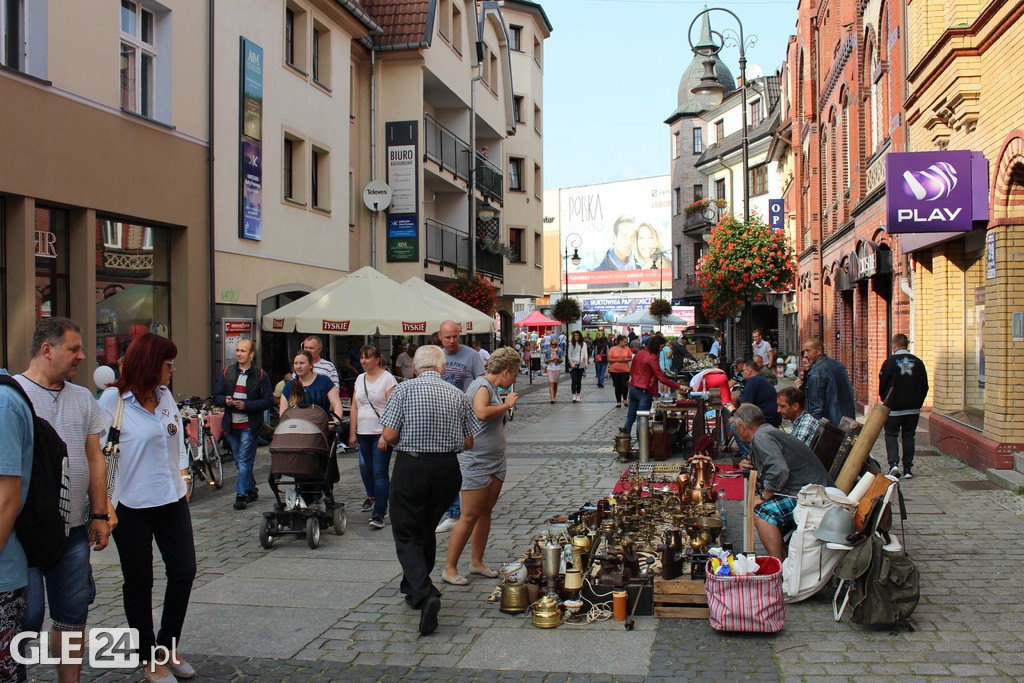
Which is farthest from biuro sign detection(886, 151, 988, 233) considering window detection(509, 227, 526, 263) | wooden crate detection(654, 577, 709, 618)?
window detection(509, 227, 526, 263)

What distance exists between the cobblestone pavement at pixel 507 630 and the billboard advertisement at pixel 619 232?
77.1 meters

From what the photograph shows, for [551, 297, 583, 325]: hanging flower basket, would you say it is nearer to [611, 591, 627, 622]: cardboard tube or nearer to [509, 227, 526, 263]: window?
[509, 227, 526, 263]: window

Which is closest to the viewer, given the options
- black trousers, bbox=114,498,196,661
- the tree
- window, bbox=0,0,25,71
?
black trousers, bbox=114,498,196,661

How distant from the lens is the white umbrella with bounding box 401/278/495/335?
16188 mm

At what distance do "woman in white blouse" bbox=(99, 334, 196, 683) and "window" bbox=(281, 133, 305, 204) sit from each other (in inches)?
540

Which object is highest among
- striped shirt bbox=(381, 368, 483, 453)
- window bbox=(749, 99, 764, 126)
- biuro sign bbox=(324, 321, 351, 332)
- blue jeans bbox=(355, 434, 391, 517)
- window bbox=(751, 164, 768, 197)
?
window bbox=(749, 99, 764, 126)

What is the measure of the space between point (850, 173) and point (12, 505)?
20.4 metres

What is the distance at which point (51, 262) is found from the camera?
39.2 ft

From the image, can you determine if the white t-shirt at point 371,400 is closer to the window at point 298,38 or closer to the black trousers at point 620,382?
the window at point 298,38

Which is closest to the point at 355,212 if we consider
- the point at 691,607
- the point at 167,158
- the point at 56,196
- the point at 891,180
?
the point at 167,158

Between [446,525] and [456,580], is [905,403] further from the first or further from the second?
[456,580]

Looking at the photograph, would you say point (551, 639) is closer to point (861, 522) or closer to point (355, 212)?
point (861, 522)

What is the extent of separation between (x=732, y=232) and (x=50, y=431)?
21647 millimetres

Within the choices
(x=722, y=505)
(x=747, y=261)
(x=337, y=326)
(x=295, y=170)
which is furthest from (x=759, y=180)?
(x=722, y=505)
